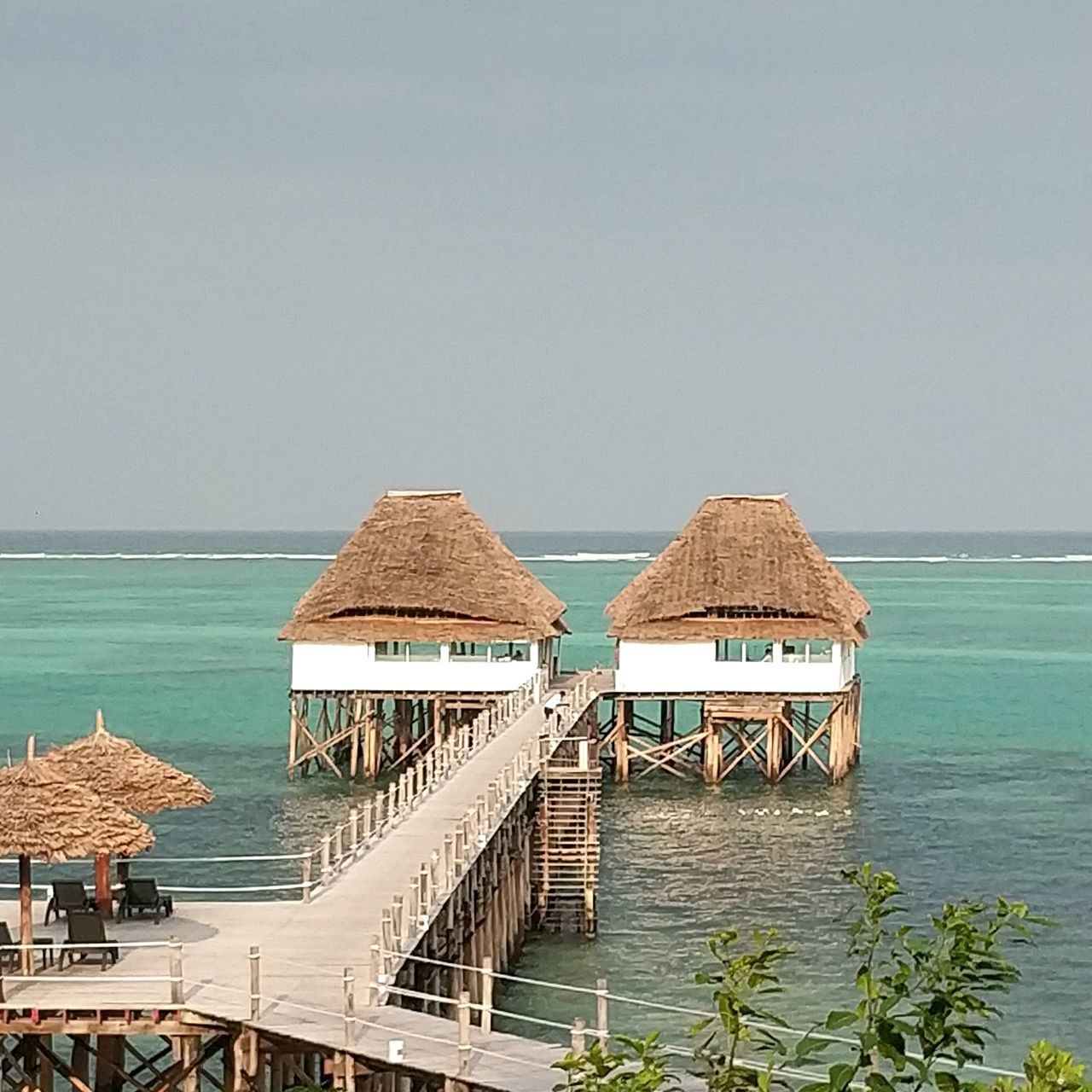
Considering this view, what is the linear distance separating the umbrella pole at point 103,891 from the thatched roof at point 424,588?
24.4 metres

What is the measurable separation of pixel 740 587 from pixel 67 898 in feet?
91.1

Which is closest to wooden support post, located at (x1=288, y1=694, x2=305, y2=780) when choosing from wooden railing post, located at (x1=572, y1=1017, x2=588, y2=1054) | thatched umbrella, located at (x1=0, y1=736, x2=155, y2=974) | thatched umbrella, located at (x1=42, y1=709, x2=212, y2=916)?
thatched umbrella, located at (x1=42, y1=709, x2=212, y2=916)

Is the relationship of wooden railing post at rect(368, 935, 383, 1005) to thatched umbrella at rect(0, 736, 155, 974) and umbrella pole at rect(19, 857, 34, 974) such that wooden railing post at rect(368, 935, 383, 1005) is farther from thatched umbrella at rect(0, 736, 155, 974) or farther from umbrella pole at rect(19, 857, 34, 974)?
umbrella pole at rect(19, 857, 34, 974)

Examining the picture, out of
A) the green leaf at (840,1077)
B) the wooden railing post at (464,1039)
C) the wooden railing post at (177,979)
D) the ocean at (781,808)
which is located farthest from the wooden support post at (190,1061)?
the green leaf at (840,1077)

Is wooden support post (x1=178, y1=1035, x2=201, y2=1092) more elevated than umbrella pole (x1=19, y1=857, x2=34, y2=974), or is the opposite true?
umbrella pole (x1=19, y1=857, x2=34, y2=974)

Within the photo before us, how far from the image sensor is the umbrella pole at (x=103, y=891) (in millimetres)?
18297

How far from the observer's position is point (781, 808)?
3966cm

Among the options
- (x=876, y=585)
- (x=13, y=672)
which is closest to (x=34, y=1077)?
(x=13, y=672)

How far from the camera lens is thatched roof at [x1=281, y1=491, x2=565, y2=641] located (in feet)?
144

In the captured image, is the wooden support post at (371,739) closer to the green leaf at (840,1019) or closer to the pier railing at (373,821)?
the pier railing at (373,821)

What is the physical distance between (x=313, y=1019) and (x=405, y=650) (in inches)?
1164

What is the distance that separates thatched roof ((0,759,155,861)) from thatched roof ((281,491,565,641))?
2610cm

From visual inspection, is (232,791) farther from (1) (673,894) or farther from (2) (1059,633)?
(2) (1059,633)

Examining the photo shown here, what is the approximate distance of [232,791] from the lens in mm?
41625
